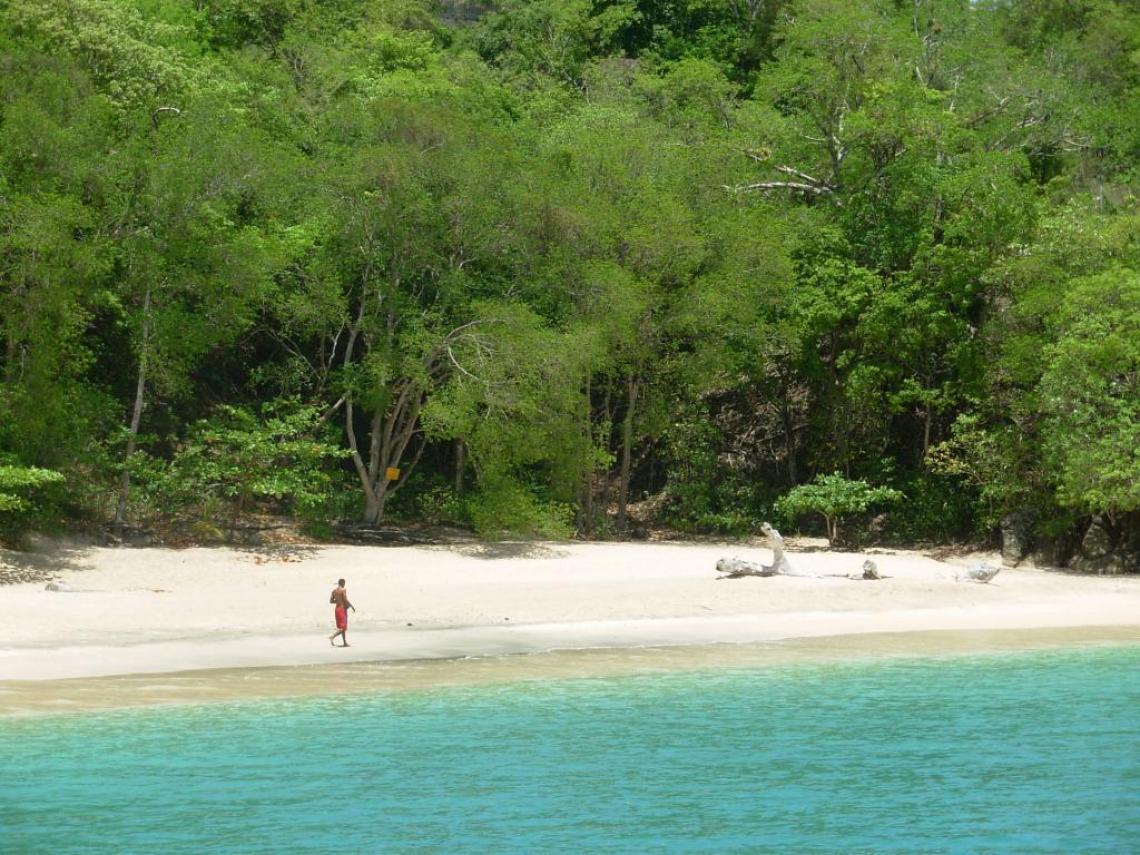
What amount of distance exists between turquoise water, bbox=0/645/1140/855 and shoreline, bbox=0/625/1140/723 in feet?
1.17

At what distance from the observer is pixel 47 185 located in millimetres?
25266

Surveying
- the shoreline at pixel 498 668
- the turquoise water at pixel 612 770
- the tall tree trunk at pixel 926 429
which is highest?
the tall tree trunk at pixel 926 429

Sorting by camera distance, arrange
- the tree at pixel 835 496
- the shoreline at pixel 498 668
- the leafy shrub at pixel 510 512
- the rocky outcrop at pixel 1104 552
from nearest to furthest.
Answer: the shoreline at pixel 498 668, the rocky outcrop at pixel 1104 552, the leafy shrub at pixel 510 512, the tree at pixel 835 496

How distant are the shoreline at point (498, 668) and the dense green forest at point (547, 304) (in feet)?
17.7

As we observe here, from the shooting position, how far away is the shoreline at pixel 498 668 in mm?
17250

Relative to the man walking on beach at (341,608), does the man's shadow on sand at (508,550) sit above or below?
above

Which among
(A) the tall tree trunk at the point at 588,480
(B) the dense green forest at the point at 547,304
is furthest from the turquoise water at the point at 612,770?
(A) the tall tree trunk at the point at 588,480

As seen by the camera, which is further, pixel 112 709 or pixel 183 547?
pixel 183 547

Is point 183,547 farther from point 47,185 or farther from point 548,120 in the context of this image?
point 548,120

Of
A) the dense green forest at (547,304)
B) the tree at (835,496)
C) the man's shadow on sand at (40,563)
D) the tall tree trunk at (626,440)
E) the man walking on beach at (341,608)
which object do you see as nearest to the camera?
the man walking on beach at (341,608)

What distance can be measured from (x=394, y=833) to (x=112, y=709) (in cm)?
517

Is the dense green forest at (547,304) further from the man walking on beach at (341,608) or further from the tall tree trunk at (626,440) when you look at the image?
the man walking on beach at (341,608)

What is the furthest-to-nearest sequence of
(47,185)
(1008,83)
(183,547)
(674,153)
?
(1008,83), (674,153), (183,547), (47,185)

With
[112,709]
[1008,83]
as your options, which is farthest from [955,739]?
[1008,83]
